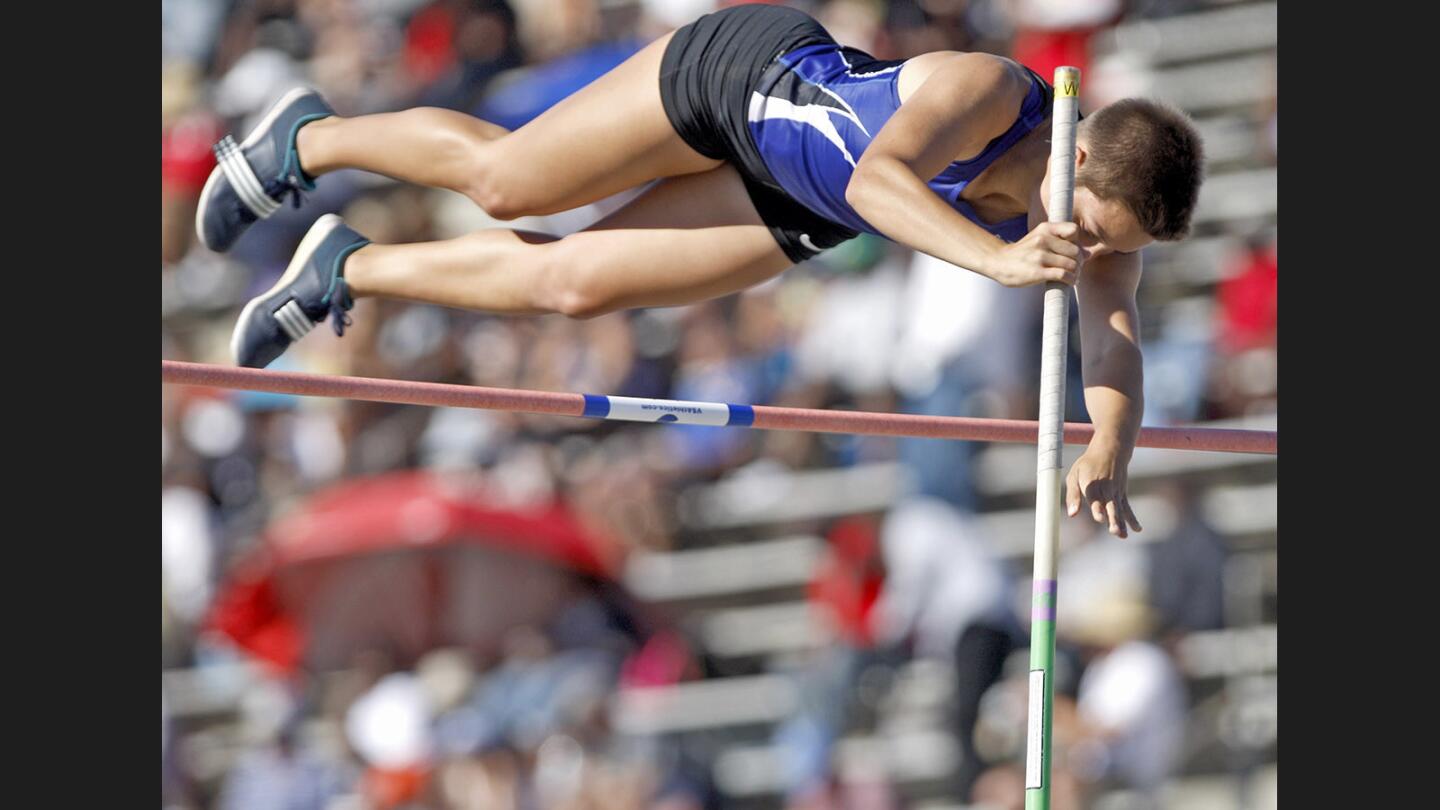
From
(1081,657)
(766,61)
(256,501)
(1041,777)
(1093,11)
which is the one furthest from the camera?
(256,501)

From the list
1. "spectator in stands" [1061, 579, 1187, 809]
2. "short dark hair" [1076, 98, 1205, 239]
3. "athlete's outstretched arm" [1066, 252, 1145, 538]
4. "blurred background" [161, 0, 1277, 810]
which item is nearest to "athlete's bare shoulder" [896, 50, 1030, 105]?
"short dark hair" [1076, 98, 1205, 239]

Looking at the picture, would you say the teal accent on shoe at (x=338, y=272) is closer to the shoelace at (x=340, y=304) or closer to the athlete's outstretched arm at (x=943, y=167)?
the shoelace at (x=340, y=304)

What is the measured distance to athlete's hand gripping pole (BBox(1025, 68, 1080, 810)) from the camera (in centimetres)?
363

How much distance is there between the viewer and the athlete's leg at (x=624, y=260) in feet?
14.6

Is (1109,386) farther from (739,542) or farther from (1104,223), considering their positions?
(739,542)

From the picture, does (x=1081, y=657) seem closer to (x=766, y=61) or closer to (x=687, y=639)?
(x=687, y=639)

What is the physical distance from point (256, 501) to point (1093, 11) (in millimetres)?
4252

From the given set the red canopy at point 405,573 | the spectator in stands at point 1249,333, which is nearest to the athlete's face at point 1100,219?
the spectator in stands at point 1249,333

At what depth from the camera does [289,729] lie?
25.9 ft

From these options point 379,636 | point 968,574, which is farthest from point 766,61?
point 379,636

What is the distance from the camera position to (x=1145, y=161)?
3.75m

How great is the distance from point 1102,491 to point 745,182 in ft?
3.76

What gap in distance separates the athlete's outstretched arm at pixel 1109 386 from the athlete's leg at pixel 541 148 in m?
0.92

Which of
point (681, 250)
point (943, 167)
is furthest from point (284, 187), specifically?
point (943, 167)
